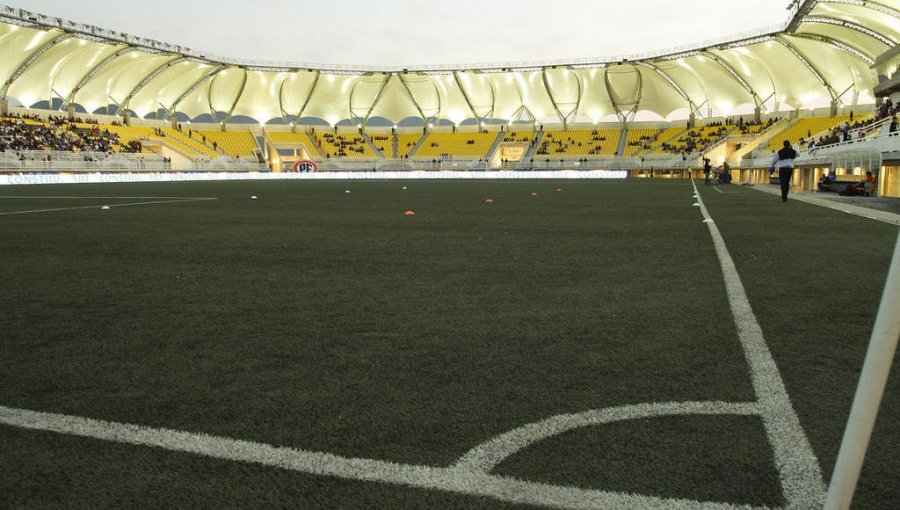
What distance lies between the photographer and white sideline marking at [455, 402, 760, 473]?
1935mm

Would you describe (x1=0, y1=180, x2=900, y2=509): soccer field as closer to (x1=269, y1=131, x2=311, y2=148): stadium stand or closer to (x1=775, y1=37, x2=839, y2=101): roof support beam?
(x1=775, y1=37, x2=839, y2=101): roof support beam

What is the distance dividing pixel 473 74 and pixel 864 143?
5544cm

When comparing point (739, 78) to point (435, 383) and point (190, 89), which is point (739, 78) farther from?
point (435, 383)

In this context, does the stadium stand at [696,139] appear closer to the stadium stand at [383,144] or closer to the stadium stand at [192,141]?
the stadium stand at [383,144]

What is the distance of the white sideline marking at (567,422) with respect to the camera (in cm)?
193

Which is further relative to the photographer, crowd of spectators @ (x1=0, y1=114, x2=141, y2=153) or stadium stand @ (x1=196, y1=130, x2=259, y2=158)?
stadium stand @ (x1=196, y1=130, x2=259, y2=158)

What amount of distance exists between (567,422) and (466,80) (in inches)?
2966

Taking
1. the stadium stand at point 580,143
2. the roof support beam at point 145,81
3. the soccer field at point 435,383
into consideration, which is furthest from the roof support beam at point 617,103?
the soccer field at point 435,383

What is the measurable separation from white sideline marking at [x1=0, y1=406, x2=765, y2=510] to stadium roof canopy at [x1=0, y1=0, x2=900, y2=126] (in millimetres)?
45351

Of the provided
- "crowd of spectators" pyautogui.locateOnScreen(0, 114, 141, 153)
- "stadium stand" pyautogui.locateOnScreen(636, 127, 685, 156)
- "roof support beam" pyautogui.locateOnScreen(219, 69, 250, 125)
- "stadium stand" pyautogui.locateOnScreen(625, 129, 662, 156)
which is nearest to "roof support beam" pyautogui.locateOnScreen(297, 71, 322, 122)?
"roof support beam" pyautogui.locateOnScreen(219, 69, 250, 125)

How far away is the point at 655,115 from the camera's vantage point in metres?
75.9

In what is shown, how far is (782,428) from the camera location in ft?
6.91

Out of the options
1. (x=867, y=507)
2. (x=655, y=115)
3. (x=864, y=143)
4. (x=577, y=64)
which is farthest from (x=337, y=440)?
(x=655, y=115)

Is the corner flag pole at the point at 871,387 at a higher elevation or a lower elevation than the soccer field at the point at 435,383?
higher
